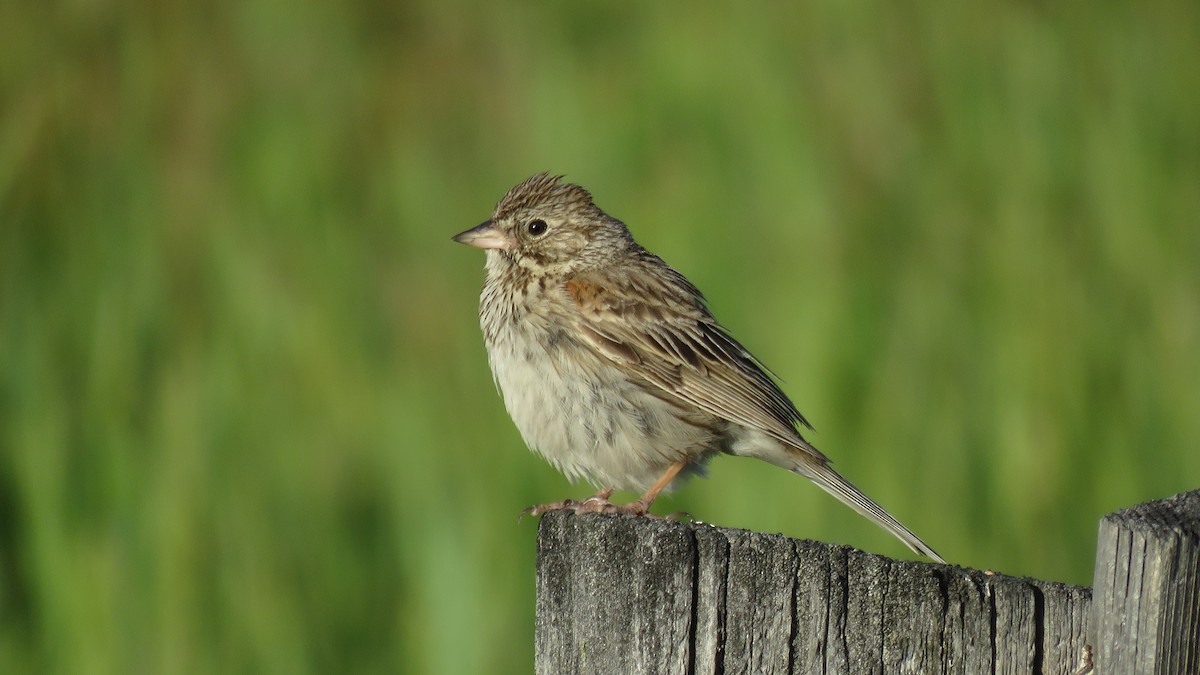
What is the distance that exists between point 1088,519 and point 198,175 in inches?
131

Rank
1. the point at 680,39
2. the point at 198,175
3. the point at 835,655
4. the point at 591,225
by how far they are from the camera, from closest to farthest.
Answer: the point at 835,655, the point at 591,225, the point at 198,175, the point at 680,39

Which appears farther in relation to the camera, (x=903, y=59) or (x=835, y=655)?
(x=903, y=59)

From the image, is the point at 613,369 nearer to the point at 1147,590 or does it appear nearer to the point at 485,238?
the point at 485,238

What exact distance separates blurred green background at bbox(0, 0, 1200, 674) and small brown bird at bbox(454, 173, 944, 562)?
0.46 meters

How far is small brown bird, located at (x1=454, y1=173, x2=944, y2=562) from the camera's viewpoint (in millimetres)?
4391

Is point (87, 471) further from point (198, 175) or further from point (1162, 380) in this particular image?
point (1162, 380)

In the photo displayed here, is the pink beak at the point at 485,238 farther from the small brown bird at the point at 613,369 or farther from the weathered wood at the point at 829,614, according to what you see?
the weathered wood at the point at 829,614

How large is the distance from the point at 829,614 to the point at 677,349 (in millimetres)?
2354

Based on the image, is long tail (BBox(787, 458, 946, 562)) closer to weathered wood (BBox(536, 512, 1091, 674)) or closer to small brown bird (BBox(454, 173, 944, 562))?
small brown bird (BBox(454, 173, 944, 562))

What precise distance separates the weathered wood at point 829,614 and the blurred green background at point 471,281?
2387 millimetres

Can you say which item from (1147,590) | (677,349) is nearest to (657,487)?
(677,349)

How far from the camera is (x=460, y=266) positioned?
17.6 ft

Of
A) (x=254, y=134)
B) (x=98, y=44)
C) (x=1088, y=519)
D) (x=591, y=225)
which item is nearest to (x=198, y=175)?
(x=254, y=134)

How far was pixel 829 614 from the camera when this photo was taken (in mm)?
2318
